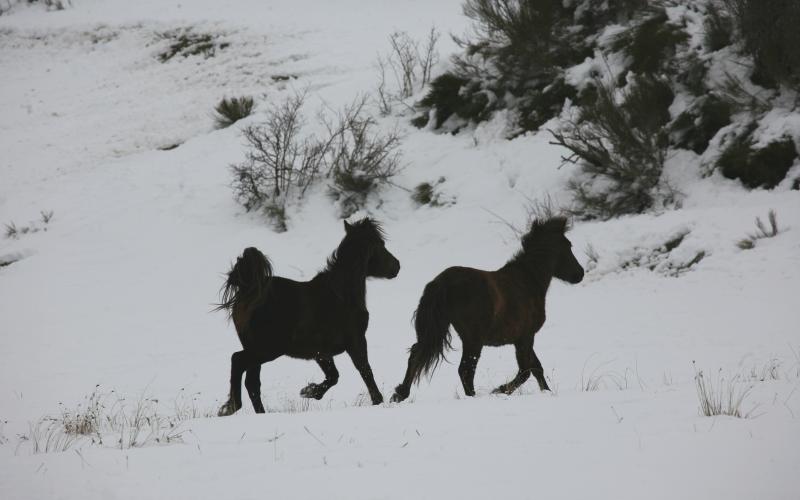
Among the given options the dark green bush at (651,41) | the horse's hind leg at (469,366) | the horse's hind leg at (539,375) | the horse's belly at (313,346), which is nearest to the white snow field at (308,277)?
the horse's hind leg at (539,375)

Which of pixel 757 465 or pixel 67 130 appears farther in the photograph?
pixel 67 130

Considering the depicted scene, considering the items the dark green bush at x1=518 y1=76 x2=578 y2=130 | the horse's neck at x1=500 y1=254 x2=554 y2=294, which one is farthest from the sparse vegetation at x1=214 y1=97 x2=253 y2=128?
the horse's neck at x1=500 y1=254 x2=554 y2=294

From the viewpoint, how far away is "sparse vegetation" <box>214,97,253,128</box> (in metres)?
21.7

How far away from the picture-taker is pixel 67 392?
9109 mm

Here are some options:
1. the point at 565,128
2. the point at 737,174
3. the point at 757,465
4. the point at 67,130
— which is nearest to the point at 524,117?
the point at 565,128

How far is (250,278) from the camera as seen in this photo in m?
5.67

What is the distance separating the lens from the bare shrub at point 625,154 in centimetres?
1339

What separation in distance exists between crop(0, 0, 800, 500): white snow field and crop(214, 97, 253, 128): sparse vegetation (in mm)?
458

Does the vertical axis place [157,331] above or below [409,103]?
below

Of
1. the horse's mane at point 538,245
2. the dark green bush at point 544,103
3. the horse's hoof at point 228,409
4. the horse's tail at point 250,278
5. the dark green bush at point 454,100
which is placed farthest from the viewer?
the dark green bush at point 454,100

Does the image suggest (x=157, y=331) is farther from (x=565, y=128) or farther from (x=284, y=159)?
(x=565, y=128)

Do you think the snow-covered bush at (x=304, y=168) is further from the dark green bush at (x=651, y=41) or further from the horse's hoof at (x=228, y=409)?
the horse's hoof at (x=228, y=409)

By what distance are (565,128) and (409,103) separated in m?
7.04

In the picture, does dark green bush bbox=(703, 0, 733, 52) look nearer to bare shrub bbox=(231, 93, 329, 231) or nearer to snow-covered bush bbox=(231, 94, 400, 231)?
snow-covered bush bbox=(231, 94, 400, 231)
